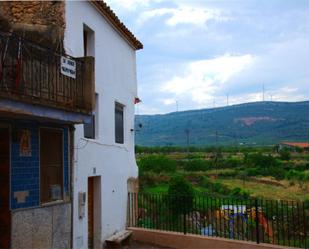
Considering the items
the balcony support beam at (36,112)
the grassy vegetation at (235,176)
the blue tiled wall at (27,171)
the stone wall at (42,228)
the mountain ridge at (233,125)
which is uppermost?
the mountain ridge at (233,125)

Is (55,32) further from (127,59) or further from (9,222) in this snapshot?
(127,59)

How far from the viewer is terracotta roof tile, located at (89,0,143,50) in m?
10.9

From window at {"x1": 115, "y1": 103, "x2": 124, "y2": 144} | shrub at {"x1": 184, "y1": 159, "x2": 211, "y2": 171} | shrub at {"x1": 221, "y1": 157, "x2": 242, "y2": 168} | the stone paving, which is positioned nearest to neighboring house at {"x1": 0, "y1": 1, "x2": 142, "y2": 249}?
window at {"x1": 115, "y1": 103, "x2": 124, "y2": 144}

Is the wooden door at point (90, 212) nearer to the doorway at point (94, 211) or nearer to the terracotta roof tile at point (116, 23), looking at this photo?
the doorway at point (94, 211)

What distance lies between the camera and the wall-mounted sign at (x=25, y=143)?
24.5 feet

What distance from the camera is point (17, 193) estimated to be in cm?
732

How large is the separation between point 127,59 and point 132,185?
399 centimetres

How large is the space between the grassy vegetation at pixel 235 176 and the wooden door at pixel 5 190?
24.7 metres

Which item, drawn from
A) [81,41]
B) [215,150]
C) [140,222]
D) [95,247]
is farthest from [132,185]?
[215,150]

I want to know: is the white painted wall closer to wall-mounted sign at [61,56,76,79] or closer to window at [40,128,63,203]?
window at [40,128,63,203]

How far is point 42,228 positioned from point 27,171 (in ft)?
3.53

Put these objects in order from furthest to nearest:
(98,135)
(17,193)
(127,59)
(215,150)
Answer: (215,150) < (127,59) < (98,135) < (17,193)

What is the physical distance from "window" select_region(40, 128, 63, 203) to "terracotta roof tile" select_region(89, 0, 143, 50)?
11.9 ft

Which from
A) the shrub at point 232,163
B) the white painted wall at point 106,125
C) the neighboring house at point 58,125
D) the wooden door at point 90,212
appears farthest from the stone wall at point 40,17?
the shrub at point 232,163
